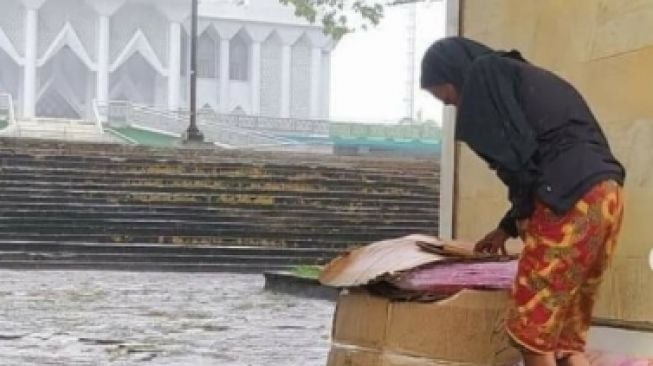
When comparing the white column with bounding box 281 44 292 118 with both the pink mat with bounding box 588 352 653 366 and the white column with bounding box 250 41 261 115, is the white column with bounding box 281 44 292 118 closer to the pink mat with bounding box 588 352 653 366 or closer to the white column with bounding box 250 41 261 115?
the white column with bounding box 250 41 261 115

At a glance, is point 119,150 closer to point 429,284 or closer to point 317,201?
point 317,201

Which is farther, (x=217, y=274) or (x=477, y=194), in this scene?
(x=217, y=274)

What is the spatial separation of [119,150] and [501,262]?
1648 centimetres

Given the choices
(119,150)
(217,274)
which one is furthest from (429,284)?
(119,150)

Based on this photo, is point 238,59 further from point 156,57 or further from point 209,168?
point 209,168

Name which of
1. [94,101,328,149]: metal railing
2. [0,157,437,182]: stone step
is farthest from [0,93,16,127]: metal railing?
[0,157,437,182]: stone step

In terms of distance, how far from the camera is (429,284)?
3244 millimetres

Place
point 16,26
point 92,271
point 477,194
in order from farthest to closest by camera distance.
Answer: point 16,26, point 92,271, point 477,194

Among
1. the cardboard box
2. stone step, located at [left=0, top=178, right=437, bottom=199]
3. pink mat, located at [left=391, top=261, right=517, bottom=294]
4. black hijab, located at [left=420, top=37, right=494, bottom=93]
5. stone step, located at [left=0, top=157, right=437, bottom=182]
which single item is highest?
black hijab, located at [left=420, top=37, right=494, bottom=93]

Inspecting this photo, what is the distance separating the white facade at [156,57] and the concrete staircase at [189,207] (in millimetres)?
21035

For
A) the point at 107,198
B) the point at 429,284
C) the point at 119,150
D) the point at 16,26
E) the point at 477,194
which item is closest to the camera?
the point at 429,284

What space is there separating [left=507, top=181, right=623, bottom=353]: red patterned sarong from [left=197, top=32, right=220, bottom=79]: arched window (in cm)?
4005

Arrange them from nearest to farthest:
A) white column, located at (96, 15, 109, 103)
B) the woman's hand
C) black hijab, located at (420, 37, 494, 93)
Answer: black hijab, located at (420, 37, 494, 93)
the woman's hand
white column, located at (96, 15, 109, 103)

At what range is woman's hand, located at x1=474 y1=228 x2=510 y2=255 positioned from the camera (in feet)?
11.1
